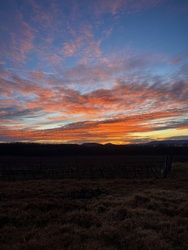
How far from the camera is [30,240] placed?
277 inches

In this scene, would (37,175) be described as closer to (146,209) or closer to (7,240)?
(146,209)

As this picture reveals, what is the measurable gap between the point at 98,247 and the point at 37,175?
97.0ft

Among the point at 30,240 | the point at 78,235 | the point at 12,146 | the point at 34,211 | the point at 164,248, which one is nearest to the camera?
the point at 164,248

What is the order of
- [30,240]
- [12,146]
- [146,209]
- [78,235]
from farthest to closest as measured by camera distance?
[12,146]
[146,209]
[78,235]
[30,240]

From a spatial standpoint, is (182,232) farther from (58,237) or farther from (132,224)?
(58,237)

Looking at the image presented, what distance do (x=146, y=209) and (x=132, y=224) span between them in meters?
2.92

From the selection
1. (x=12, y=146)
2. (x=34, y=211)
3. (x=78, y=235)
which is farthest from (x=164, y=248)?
(x=12, y=146)

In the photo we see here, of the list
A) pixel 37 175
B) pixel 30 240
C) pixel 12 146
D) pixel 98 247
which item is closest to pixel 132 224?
pixel 98 247

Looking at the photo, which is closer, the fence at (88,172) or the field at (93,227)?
the field at (93,227)

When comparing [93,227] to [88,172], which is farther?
[88,172]

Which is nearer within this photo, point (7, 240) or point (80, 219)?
point (7, 240)

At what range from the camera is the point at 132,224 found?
8703 mm

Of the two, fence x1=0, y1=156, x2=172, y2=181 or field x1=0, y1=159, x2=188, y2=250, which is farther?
fence x1=0, y1=156, x2=172, y2=181

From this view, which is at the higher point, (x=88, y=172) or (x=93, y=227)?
(x=93, y=227)
